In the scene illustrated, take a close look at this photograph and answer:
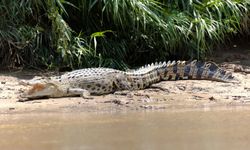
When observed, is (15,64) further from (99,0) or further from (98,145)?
(98,145)

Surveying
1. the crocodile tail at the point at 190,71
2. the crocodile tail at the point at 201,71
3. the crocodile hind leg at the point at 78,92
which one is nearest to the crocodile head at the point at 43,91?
the crocodile hind leg at the point at 78,92

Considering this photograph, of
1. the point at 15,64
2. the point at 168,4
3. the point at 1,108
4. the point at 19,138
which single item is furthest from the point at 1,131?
the point at 168,4

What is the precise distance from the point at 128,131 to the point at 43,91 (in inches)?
82.6

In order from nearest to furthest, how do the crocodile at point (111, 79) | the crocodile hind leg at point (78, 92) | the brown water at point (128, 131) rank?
the brown water at point (128, 131), the crocodile at point (111, 79), the crocodile hind leg at point (78, 92)

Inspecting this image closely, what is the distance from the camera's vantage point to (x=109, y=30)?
29.0 feet

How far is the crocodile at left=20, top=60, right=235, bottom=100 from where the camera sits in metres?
7.15

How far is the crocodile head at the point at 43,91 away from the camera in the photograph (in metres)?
6.98

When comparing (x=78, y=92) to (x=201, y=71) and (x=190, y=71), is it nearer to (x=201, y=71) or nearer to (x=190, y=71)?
(x=190, y=71)

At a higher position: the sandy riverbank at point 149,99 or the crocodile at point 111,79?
the crocodile at point 111,79

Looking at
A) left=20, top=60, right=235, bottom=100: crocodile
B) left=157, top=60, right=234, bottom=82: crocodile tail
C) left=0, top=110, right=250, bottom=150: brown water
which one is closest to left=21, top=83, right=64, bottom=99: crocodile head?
left=20, top=60, right=235, bottom=100: crocodile

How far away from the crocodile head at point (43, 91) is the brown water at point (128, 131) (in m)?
0.77

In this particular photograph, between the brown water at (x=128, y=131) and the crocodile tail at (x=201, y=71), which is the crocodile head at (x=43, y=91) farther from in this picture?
the crocodile tail at (x=201, y=71)

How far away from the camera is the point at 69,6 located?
8977mm

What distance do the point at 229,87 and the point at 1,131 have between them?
11.9 feet
